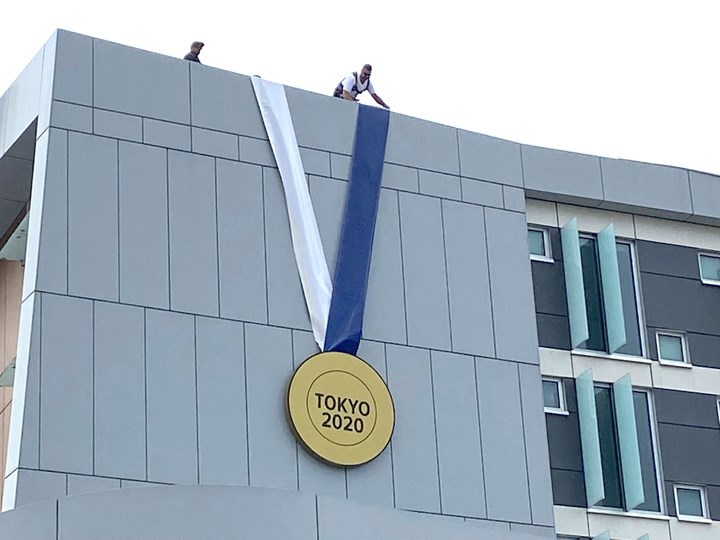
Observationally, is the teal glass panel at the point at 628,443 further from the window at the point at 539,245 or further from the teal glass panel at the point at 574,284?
the window at the point at 539,245

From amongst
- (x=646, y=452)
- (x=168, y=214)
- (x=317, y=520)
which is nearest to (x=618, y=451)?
(x=646, y=452)

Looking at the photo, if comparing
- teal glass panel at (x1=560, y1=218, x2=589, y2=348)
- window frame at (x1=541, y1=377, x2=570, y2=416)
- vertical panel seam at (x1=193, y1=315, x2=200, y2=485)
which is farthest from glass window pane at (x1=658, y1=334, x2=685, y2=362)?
vertical panel seam at (x1=193, y1=315, x2=200, y2=485)

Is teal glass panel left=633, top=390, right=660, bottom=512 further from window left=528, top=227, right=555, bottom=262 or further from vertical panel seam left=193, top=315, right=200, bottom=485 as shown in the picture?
vertical panel seam left=193, top=315, right=200, bottom=485

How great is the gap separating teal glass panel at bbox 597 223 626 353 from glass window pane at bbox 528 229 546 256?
931mm

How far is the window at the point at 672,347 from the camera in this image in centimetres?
2841

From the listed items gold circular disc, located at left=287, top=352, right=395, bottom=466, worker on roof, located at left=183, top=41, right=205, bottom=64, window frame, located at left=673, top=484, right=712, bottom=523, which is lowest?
window frame, located at left=673, top=484, right=712, bottom=523

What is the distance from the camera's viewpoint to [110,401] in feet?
76.3

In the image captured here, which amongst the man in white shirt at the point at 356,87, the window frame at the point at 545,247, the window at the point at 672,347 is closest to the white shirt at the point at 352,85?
the man in white shirt at the point at 356,87

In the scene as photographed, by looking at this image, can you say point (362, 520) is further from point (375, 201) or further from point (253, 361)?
point (375, 201)

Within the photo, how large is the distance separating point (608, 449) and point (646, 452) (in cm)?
64

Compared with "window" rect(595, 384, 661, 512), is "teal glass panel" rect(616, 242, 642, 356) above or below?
above

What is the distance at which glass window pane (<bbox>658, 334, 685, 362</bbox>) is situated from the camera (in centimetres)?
2844

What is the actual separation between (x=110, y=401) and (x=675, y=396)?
9.73 metres

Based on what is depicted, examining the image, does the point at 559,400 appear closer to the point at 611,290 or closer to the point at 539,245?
the point at 611,290
